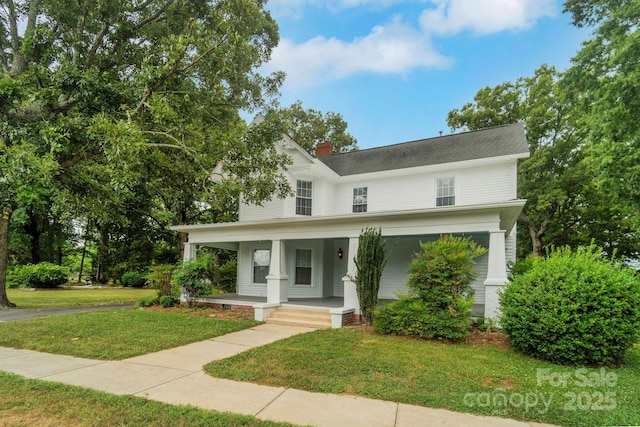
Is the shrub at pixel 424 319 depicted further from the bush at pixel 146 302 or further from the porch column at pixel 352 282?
the bush at pixel 146 302

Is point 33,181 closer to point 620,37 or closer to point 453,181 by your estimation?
point 453,181

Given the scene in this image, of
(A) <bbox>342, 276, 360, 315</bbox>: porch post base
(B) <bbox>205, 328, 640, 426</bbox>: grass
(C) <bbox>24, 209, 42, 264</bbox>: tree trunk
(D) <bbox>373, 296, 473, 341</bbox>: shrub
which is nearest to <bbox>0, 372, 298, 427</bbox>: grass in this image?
(B) <bbox>205, 328, 640, 426</bbox>: grass

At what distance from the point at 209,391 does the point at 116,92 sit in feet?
27.7

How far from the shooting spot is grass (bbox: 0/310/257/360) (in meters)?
6.04

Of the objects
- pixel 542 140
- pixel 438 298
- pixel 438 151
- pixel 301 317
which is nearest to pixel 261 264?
pixel 301 317

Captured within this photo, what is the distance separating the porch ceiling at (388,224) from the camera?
768cm

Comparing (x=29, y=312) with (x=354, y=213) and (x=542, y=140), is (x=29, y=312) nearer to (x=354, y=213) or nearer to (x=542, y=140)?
(x=354, y=213)

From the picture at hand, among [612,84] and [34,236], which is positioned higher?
[612,84]

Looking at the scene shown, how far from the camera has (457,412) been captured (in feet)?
11.9

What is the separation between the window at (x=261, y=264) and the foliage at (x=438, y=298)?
644 centimetres

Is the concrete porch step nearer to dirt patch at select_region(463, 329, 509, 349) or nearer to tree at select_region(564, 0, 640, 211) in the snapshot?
dirt patch at select_region(463, 329, 509, 349)

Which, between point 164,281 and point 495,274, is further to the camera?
point 164,281

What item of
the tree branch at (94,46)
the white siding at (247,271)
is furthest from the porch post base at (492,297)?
the tree branch at (94,46)

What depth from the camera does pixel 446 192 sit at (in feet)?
38.6
